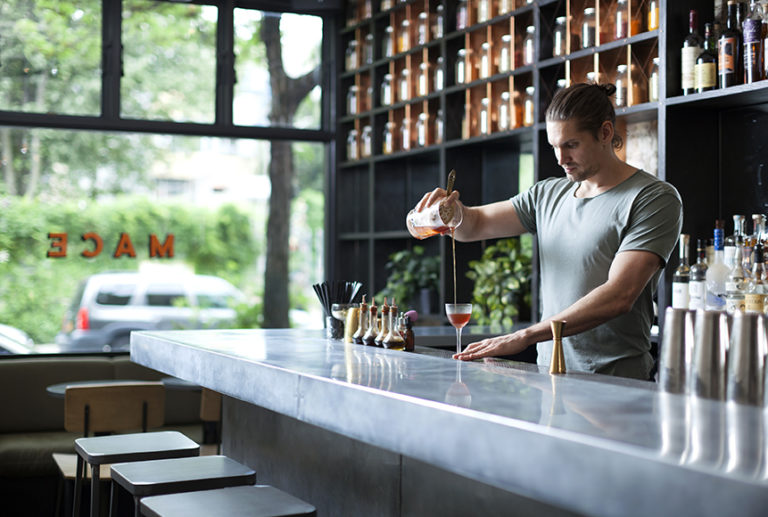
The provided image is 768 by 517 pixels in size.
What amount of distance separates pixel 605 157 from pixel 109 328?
395 centimetres

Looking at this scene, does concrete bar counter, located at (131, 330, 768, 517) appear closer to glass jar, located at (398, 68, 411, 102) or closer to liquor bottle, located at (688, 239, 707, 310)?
liquor bottle, located at (688, 239, 707, 310)

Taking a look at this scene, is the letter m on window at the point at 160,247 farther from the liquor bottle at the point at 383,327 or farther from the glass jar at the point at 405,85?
the liquor bottle at the point at 383,327

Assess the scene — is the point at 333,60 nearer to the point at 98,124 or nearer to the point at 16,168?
the point at 98,124

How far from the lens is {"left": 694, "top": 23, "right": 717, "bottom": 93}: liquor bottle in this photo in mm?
3092

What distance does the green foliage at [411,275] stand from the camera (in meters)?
5.08

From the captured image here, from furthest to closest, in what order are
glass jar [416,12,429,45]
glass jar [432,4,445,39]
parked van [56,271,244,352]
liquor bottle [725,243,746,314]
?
parked van [56,271,244,352], glass jar [416,12,429,45], glass jar [432,4,445,39], liquor bottle [725,243,746,314]

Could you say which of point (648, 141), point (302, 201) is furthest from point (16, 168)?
point (648, 141)

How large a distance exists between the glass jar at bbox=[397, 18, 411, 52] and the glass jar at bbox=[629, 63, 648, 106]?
181cm

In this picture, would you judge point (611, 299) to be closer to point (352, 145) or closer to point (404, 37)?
point (404, 37)

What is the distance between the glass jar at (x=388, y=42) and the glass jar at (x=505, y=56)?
1044mm

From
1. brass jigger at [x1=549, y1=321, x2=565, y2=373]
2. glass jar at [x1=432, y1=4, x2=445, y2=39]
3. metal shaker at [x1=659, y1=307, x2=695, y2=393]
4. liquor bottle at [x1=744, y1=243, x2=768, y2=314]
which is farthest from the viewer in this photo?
glass jar at [x1=432, y1=4, x2=445, y2=39]

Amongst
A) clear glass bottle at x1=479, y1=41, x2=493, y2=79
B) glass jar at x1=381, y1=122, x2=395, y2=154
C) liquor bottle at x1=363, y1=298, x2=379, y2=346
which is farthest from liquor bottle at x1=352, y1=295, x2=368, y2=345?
glass jar at x1=381, y1=122, x2=395, y2=154

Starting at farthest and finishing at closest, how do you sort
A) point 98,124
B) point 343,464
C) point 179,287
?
point 179,287 < point 98,124 < point 343,464

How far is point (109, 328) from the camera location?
5445 mm
